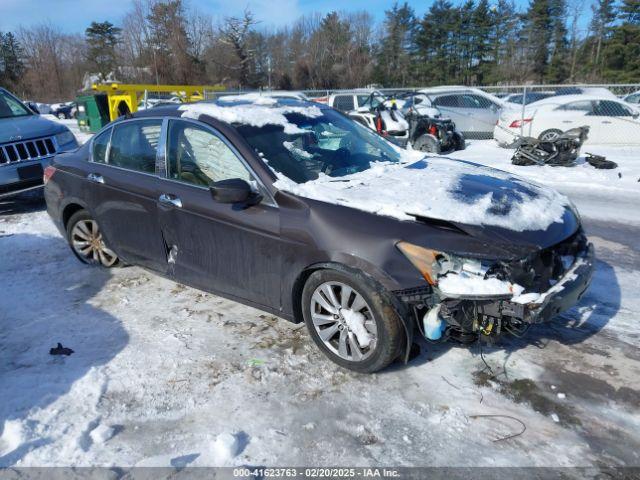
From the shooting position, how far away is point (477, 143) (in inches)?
599

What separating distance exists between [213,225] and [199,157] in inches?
23.4

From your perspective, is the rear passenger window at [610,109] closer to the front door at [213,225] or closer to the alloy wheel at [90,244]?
the front door at [213,225]

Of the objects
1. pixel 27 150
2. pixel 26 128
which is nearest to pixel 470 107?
pixel 26 128

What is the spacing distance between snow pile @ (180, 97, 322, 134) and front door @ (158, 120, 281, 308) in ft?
0.47

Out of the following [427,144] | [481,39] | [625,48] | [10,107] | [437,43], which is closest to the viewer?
[10,107]

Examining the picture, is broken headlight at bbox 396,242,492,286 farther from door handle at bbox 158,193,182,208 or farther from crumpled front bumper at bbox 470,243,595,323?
door handle at bbox 158,193,182,208

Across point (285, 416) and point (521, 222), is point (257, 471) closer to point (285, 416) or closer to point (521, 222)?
point (285, 416)

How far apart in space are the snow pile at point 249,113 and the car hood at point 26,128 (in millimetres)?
4733

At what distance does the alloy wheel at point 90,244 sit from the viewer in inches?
194

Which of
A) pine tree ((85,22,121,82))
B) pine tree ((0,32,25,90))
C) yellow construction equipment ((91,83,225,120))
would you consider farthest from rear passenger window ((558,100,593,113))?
pine tree ((0,32,25,90))

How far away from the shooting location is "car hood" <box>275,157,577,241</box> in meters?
2.98

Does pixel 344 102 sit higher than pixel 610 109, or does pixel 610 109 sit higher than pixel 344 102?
pixel 344 102

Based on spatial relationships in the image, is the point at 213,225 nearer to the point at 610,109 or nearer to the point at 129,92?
the point at 129,92

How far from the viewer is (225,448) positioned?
254 cm
